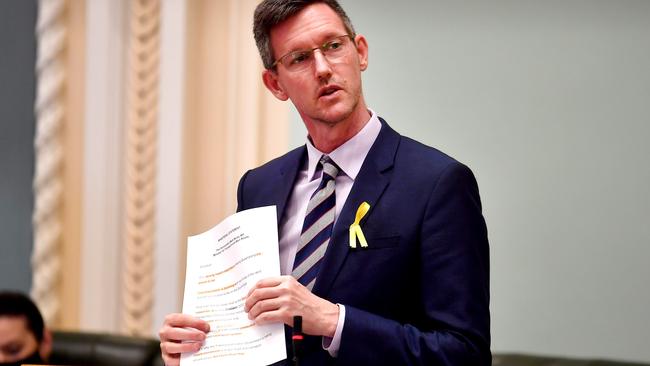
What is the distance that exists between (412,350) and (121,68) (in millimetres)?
2929

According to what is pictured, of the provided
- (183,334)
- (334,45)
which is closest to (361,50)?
(334,45)

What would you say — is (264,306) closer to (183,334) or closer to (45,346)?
(183,334)

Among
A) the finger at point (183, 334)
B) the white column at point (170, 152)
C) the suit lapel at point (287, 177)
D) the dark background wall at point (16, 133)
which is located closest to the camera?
the finger at point (183, 334)

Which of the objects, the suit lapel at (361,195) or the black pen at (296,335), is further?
the suit lapel at (361,195)

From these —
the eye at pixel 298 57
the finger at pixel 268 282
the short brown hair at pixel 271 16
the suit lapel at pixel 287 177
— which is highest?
the short brown hair at pixel 271 16

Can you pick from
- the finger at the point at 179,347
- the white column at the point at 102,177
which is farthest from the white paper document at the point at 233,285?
the white column at the point at 102,177

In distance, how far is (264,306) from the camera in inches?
65.9

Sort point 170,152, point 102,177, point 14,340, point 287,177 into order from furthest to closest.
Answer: point 102,177
point 170,152
point 14,340
point 287,177

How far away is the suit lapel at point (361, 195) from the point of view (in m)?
1.81

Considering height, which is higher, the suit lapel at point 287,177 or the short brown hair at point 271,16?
the short brown hair at point 271,16

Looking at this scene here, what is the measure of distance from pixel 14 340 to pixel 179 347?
2153 mm

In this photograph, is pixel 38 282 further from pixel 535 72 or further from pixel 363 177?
pixel 363 177

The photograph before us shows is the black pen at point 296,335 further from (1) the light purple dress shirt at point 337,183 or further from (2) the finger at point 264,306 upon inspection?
(1) the light purple dress shirt at point 337,183

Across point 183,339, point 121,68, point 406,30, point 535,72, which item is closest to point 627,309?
point 535,72
